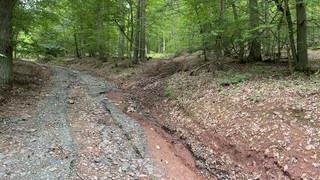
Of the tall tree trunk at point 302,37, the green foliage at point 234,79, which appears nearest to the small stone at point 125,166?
the green foliage at point 234,79

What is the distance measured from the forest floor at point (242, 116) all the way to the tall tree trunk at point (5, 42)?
414 centimetres

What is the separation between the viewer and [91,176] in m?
6.35

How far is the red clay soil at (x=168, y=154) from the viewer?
7.21 meters

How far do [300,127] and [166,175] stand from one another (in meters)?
3.41

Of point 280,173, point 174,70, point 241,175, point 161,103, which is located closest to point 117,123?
point 161,103

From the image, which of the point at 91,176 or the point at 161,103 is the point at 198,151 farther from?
the point at 161,103

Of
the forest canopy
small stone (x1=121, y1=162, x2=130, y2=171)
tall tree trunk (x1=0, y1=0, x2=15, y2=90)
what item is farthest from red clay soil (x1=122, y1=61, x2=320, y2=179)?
tall tree trunk (x1=0, y1=0, x2=15, y2=90)

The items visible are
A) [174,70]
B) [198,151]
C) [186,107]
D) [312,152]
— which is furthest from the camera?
[174,70]

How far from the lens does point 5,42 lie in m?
12.0

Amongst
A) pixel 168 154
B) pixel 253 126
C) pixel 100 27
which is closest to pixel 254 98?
pixel 253 126

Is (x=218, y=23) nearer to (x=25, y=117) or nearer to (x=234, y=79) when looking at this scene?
(x=234, y=79)

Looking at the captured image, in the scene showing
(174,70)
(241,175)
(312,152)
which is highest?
(174,70)

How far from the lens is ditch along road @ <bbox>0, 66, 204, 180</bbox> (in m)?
6.55

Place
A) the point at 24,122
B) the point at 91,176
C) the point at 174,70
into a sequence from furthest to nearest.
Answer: the point at 174,70 < the point at 24,122 < the point at 91,176
